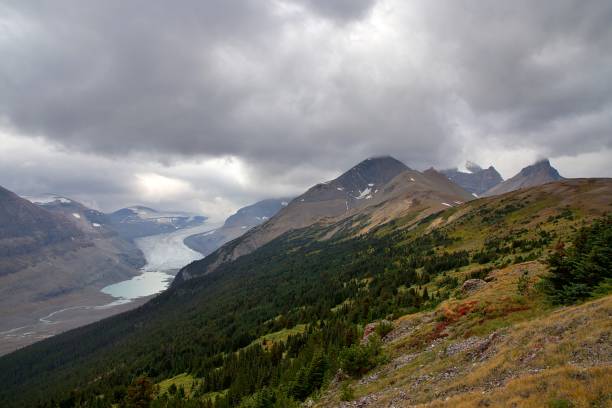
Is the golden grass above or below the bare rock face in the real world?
above

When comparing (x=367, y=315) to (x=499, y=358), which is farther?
(x=367, y=315)

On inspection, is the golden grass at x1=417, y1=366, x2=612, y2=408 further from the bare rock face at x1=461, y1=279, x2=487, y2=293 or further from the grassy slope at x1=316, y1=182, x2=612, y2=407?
the bare rock face at x1=461, y1=279, x2=487, y2=293

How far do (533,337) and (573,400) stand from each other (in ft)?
39.1

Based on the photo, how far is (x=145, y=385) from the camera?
75.6 metres


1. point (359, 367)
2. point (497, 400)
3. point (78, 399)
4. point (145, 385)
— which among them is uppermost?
point (497, 400)

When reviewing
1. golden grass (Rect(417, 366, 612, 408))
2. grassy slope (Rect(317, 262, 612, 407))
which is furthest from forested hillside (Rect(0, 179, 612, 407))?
golden grass (Rect(417, 366, 612, 408))

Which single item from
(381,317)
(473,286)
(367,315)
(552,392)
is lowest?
(367,315)

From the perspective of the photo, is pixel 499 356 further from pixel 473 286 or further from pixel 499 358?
pixel 473 286

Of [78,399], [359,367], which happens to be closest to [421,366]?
[359,367]

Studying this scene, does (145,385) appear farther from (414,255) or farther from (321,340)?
(414,255)

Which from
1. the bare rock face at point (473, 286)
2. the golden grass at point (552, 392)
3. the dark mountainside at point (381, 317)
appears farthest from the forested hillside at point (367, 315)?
the golden grass at point (552, 392)

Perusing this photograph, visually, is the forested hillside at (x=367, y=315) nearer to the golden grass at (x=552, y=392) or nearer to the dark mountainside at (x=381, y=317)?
the dark mountainside at (x=381, y=317)

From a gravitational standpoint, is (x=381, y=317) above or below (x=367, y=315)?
above

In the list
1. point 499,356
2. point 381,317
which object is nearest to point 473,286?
point 381,317
